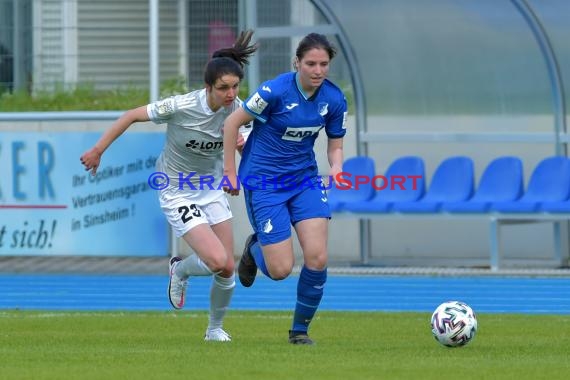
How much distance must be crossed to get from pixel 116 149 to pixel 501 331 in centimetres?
827

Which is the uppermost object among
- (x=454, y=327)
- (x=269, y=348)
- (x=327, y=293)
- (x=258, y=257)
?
(x=258, y=257)

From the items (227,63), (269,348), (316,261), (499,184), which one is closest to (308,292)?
(316,261)

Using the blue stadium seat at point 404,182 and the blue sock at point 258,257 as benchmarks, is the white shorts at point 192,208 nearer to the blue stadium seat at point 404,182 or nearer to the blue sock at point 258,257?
the blue sock at point 258,257

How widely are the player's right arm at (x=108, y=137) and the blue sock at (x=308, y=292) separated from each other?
61.3 inches

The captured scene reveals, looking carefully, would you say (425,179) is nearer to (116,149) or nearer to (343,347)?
(116,149)

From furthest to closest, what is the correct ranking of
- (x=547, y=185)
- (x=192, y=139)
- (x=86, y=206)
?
1. (x=86, y=206)
2. (x=547, y=185)
3. (x=192, y=139)

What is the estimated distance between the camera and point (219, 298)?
992 cm

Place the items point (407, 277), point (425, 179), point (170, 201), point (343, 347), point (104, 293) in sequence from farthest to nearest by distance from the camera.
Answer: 1. point (425, 179)
2. point (407, 277)
3. point (104, 293)
4. point (170, 201)
5. point (343, 347)

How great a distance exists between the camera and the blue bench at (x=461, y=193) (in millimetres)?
16578

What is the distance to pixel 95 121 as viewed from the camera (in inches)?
723

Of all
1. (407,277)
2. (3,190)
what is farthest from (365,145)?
(3,190)

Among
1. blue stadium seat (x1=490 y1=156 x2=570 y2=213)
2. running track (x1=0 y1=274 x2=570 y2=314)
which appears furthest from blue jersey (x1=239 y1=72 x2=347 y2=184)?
blue stadium seat (x1=490 y1=156 x2=570 y2=213)

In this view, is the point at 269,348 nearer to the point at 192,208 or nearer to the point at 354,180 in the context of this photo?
the point at 192,208

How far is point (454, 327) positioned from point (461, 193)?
8.53m
